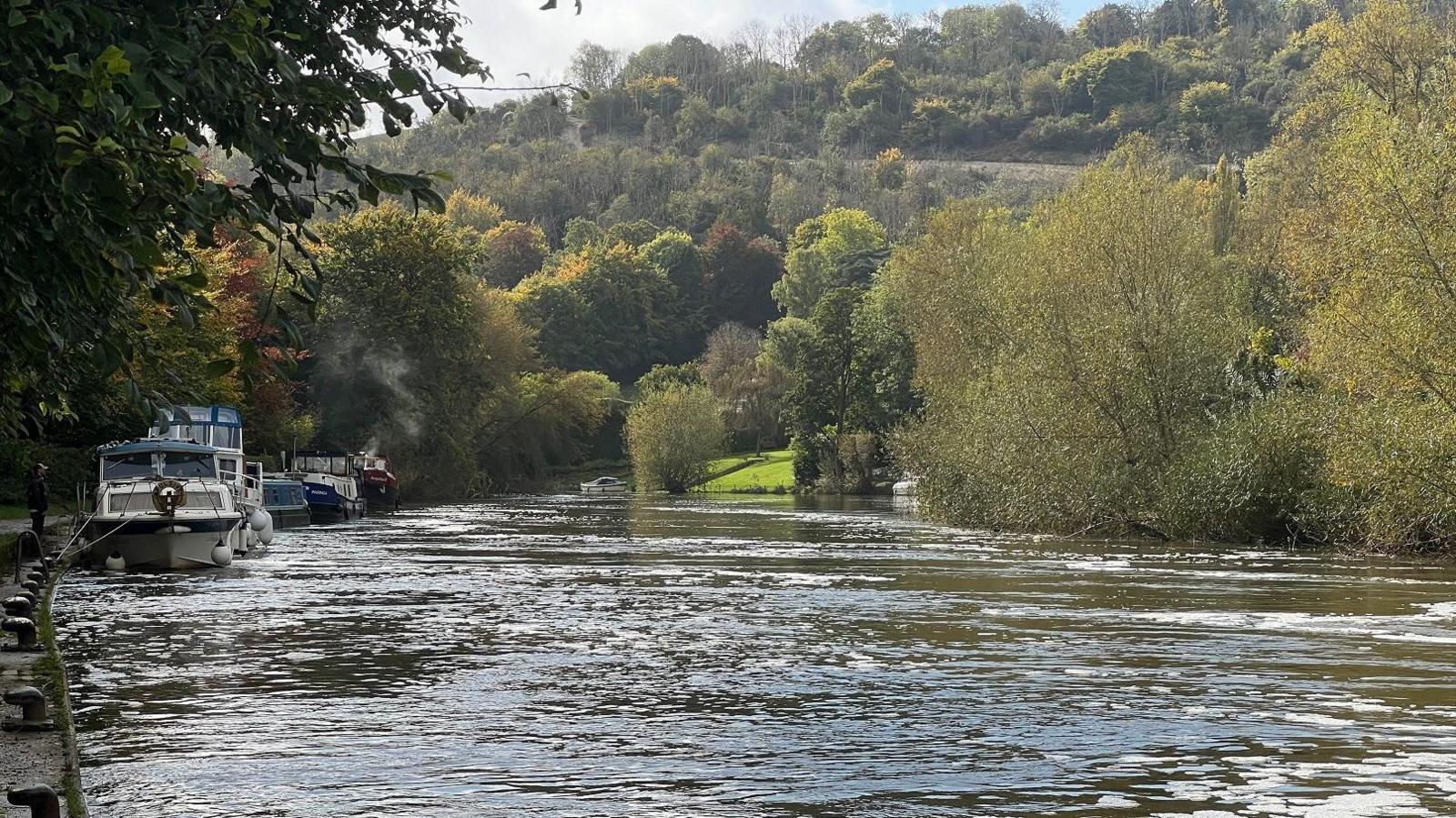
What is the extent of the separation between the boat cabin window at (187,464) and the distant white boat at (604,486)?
6102 cm

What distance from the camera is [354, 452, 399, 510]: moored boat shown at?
68.8 metres

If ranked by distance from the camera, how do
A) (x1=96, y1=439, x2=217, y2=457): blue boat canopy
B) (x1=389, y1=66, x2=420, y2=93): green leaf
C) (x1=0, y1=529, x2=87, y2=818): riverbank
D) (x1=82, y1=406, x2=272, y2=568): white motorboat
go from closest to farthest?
1. (x1=389, y1=66, x2=420, y2=93): green leaf
2. (x1=0, y1=529, x2=87, y2=818): riverbank
3. (x1=82, y1=406, x2=272, y2=568): white motorboat
4. (x1=96, y1=439, x2=217, y2=457): blue boat canopy

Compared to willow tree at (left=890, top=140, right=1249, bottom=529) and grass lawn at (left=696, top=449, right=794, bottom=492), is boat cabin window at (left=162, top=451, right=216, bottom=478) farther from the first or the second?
grass lawn at (left=696, top=449, right=794, bottom=492)

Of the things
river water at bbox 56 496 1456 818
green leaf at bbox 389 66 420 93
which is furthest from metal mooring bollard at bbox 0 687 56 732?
green leaf at bbox 389 66 420 93

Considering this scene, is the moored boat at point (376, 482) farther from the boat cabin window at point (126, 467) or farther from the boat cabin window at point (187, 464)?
the boat cabin window at point (126, 467)

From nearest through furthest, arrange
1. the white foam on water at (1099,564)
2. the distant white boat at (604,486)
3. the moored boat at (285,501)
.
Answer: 1. the white foam on water at (1099,564)
2. the moored boat at (285,501)
3. the distant white boat at (604,486)

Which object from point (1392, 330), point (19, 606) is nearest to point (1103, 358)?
point (1392, 330)

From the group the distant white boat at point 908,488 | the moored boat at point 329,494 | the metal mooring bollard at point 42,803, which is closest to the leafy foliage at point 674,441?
the distant white boat at point 908,488

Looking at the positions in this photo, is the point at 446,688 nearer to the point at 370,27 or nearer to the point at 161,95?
the point at 370,27

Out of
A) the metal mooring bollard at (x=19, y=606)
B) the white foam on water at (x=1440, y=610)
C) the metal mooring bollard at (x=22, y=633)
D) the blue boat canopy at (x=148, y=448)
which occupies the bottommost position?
the white foam on water at (x=1440, y=610)

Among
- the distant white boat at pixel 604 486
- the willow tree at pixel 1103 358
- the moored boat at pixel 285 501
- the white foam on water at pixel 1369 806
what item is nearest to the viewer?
the white foam on water at pixel 1369 806

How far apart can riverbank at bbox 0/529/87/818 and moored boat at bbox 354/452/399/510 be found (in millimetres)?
51218

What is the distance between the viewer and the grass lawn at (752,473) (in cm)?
9938

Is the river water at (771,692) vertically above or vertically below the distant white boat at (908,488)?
below
